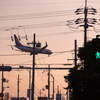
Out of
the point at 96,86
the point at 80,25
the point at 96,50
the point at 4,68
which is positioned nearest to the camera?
the point at 96,50

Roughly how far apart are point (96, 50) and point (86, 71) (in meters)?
23.8

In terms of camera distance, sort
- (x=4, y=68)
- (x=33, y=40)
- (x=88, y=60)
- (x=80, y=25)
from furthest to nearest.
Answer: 1. (x=33, y=40)
2. (x=4, y=68)
3. (x=80, y=25)
4. (x=88, y=60)

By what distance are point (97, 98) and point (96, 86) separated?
3.68ft

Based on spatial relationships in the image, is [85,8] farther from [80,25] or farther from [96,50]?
[96,50]

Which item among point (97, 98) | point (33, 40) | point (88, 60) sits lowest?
point (97, 98)

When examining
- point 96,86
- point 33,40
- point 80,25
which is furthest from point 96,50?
point 33,40

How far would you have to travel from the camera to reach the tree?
45219mm

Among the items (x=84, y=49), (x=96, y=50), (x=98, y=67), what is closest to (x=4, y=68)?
(x=84, y=49)

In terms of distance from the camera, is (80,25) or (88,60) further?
(80,25)

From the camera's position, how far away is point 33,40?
245 feet

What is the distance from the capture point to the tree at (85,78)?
148 ft

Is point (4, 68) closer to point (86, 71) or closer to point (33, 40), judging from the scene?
point (33, 40)

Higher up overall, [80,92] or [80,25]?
[80,25]

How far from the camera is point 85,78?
46156 mm
